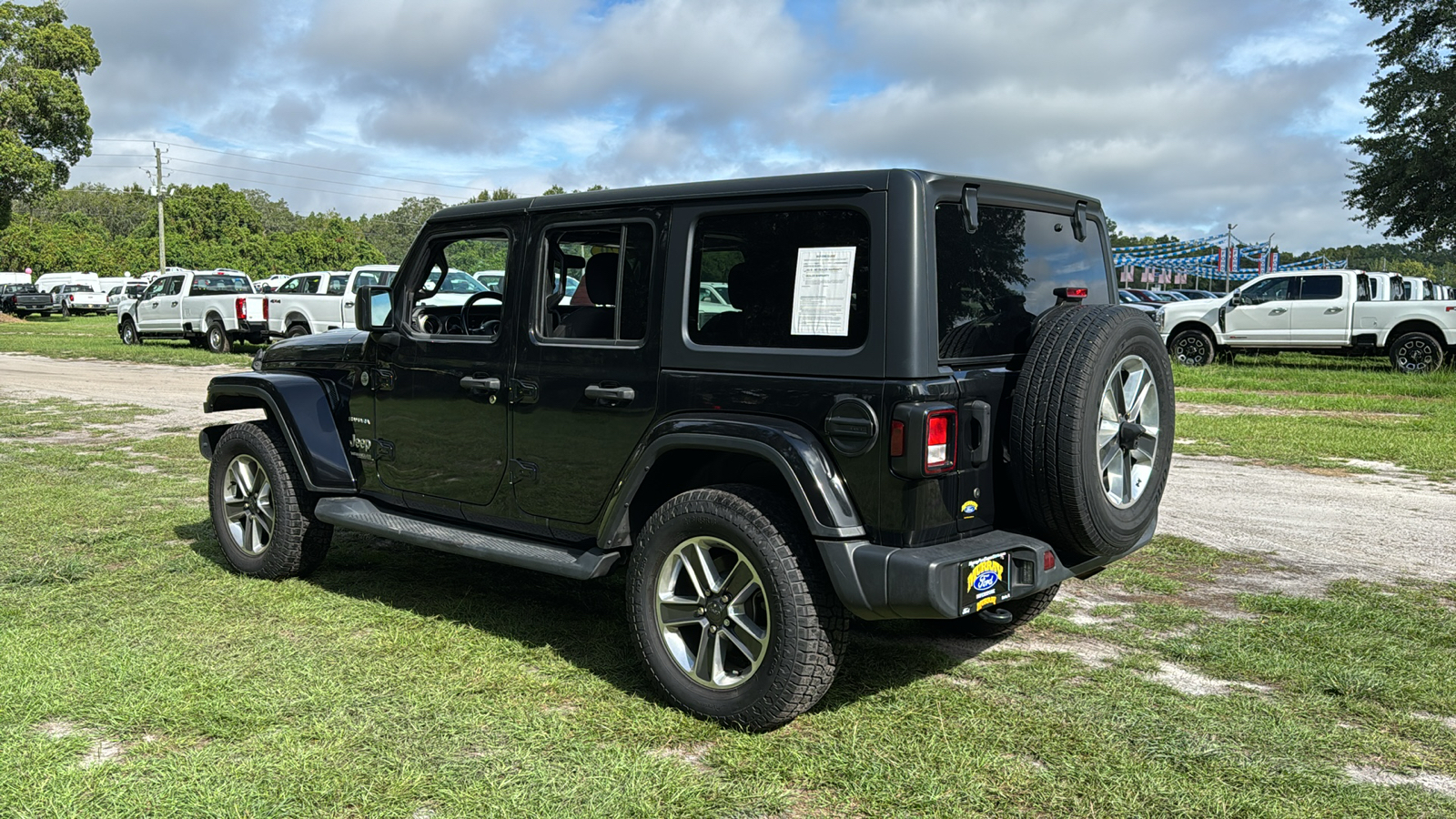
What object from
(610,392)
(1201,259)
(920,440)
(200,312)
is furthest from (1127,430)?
(1201,259)

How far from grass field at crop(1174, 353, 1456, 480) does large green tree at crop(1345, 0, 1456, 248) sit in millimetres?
8457

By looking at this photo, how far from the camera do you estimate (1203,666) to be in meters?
4.47

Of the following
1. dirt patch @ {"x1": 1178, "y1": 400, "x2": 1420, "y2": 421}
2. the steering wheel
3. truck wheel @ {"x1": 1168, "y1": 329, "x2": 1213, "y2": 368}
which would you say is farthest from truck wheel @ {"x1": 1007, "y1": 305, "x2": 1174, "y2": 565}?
truck wheel @ {"x1": 1168, "y1": 329, "x2": 1213, "y2": 368}

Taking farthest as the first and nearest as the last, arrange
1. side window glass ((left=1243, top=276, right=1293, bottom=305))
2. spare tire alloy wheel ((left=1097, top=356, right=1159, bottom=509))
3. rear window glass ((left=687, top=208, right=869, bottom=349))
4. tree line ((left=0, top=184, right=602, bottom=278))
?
tree line ((left=0, top=184, right=602, bottom=278)), side window glass ((left=1243, top=276, right=1293, bottom=305)), spare tire alloy wheel ((left=1097, top=356, right=1159, bottom=509)), rear window glass ((left=687, top=208, right=869, bottom=349))

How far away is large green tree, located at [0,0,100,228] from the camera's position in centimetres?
3781

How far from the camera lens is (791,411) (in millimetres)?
3779

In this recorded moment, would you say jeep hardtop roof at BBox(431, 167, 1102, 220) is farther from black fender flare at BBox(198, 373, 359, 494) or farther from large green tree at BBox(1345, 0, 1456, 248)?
large green tree at BBox(1345, 0, 1456, 248)

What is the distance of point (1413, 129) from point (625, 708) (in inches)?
1171

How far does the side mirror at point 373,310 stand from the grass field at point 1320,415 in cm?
781

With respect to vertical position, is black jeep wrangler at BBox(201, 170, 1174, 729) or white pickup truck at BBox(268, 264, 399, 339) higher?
white pickup truck at BBox(268, 264, 399, 339)

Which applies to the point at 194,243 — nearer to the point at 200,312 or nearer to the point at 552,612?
the point at 200,312

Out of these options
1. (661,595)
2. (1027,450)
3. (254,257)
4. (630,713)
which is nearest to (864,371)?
(1027,450)

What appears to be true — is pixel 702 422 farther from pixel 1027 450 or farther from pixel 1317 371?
pixel 1317 371

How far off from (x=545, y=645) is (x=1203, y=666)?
2678mm
